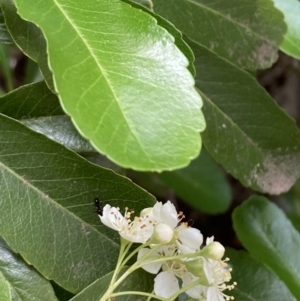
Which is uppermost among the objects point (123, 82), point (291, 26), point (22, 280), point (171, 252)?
point (291, 26)

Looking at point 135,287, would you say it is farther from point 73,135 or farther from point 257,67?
point 257,67

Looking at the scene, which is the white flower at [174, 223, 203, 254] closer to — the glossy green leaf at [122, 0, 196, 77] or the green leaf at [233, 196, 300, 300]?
the glossy green leaf at [122, 0, 196, 77]

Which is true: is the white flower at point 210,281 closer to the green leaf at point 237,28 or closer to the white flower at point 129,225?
the white flower at point 129,225

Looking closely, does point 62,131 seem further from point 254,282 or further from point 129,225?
point 254,282

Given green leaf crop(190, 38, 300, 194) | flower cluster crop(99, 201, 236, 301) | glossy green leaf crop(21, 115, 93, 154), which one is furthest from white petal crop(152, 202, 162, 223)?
green leaf crop(190, 38, 300, 194)

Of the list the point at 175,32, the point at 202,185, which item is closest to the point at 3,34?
the point at 175,32

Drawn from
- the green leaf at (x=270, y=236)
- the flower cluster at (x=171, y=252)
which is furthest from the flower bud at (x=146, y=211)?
the green leaf at (x=270, y=236)

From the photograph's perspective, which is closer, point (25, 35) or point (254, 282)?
point (25, 35)
